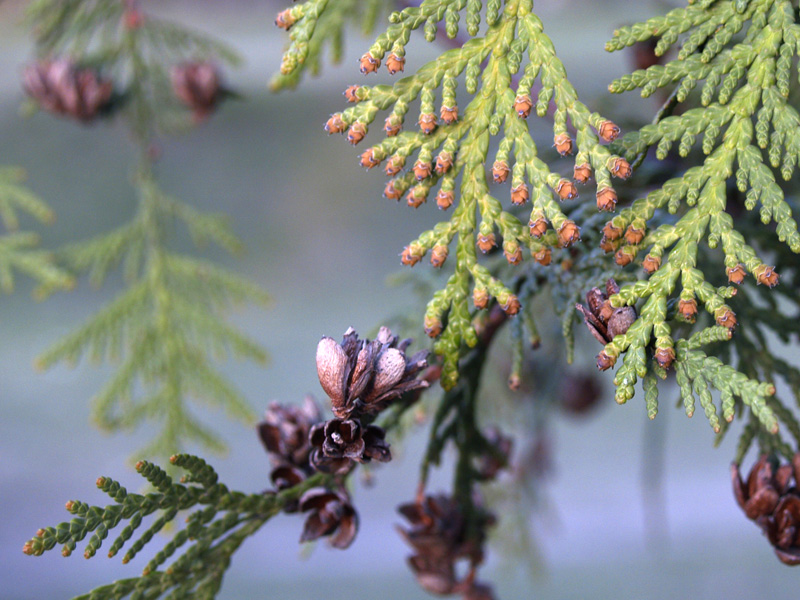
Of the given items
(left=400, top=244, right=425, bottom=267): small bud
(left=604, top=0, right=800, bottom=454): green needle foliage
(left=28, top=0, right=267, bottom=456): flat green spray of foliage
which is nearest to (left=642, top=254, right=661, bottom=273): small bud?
(left=604, top=0, right=800, bottom=454): green needle foliage

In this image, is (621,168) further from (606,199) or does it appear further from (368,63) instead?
(368,63)

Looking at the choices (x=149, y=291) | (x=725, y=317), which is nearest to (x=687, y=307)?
(x=725, y=317)

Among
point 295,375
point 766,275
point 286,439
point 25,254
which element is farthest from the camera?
point 295,375

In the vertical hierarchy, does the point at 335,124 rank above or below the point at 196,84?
below

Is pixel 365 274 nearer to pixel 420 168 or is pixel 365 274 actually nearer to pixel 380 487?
pixel 380 487

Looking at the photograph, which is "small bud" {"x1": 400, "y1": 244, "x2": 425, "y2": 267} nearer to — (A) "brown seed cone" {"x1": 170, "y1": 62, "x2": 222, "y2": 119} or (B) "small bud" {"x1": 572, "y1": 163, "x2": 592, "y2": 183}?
(B) "small bud" {"x1": 572, "y1": 163, "x2": 592, "y2": 183}

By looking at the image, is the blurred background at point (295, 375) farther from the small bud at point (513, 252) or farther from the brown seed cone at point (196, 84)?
the small bud at point (513, 252)
